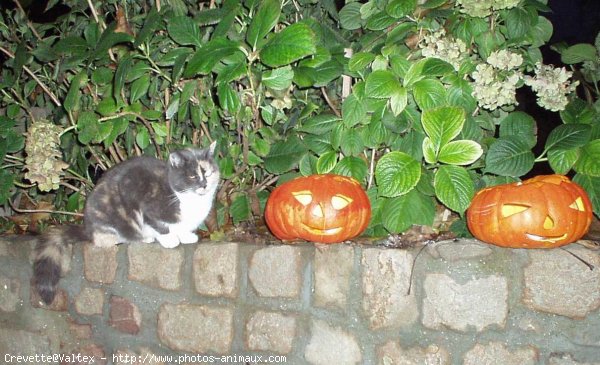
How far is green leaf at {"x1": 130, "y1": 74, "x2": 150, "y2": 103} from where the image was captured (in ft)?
6.76

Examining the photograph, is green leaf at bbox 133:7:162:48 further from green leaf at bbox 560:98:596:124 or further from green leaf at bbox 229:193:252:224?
green leaf at bbox 560:98:596:124

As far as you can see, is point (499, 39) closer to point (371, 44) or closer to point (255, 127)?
point (371, 44)

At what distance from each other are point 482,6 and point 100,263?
1.80 metres

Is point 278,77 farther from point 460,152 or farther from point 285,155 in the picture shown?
point 460,152

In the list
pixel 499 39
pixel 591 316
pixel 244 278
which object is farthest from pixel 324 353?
pixel 499 39

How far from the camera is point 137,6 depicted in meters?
2.39

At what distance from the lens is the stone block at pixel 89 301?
221 cm

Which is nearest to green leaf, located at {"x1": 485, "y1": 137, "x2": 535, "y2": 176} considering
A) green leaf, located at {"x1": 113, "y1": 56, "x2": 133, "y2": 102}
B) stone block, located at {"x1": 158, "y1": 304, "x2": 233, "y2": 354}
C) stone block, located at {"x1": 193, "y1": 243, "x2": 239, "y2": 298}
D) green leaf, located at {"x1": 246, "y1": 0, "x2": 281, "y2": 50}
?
green leaf, located at {"x1": 246, "y1": 0, "x2": 281, "y2": 50}

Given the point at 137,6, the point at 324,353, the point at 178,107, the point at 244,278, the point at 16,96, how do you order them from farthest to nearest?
the point at 16,96, the point at 137,6, the point at 178,107, the point at 244,278, the point at 324,353

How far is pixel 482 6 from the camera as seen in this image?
1685mm

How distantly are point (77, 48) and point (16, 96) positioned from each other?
732 mm

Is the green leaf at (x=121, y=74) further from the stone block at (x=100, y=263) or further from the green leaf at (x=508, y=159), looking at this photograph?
the green leaf at (x=508, y=159)

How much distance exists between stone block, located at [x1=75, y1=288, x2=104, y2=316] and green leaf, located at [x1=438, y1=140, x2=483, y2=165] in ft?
5.04

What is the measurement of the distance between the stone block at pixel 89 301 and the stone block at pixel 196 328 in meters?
0.34
